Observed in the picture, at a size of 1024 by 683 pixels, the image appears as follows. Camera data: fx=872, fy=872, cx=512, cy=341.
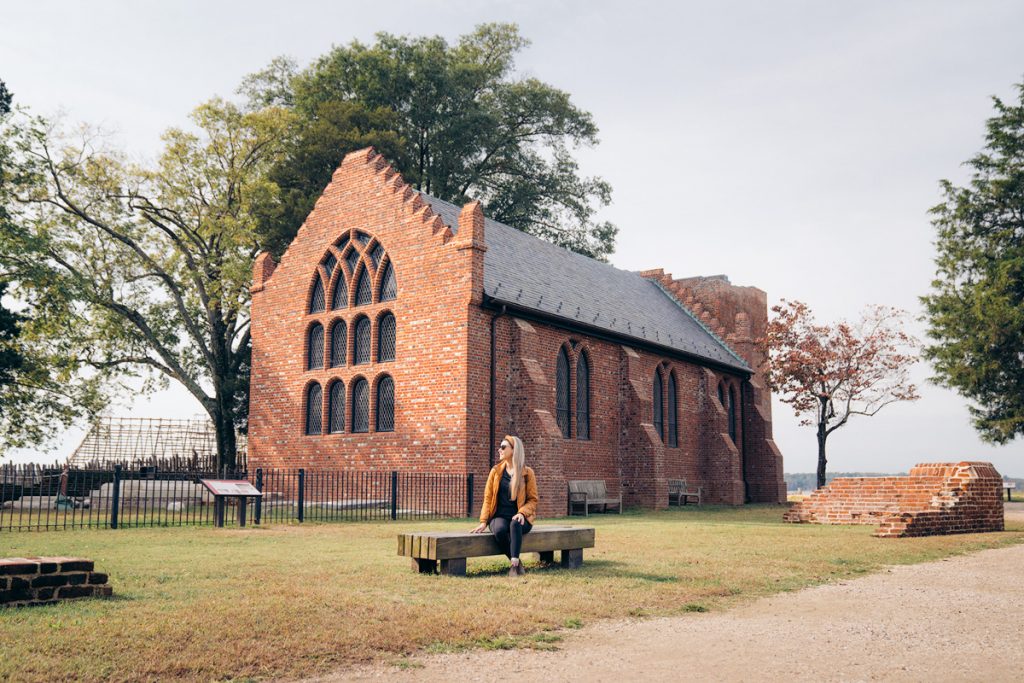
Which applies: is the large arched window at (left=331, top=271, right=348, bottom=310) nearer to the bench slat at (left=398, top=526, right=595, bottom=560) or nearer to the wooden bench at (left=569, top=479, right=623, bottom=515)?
the wooden bench at (left=569, top=479, right=623, bottom=515)

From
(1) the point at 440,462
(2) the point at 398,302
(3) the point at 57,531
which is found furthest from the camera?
(2) the point at 398,302

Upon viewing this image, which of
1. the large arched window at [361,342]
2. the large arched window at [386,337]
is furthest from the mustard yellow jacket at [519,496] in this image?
the large arched window at [361,342]

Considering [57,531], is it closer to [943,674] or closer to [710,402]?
[943,674]

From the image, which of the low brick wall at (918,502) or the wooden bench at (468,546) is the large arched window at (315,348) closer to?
the low brick wall at (918,502)

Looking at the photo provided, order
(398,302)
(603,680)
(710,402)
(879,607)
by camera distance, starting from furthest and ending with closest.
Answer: (710,402) < (398,302) < (879,607) < (603,680)

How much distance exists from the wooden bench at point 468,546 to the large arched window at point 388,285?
1518 cm

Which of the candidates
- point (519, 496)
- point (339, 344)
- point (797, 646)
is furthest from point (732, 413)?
point (797, 646)

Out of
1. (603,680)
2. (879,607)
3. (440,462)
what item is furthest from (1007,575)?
(440,462)

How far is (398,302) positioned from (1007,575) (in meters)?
17.2

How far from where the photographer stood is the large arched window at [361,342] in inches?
1012

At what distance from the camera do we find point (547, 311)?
25438 mm

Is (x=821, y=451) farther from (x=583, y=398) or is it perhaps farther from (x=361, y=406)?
(x=361, y=406)

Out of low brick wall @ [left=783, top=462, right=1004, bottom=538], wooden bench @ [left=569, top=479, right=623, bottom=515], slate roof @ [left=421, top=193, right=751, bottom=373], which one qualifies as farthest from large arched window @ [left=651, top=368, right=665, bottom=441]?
low brick wall @ [left=783, top=462, right=1004, bottom=538]

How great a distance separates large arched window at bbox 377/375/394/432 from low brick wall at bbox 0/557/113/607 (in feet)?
53.5
